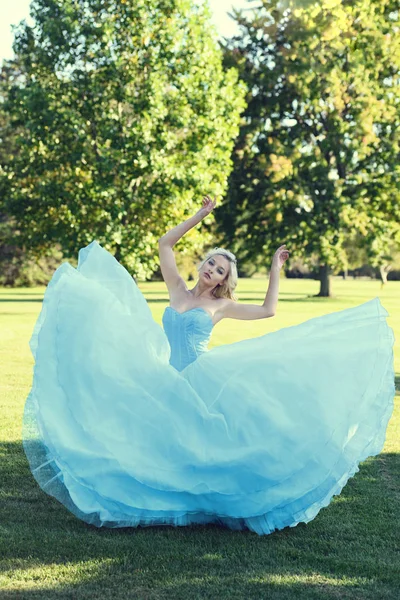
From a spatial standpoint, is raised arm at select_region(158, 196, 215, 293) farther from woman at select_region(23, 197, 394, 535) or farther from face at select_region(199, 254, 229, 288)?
woman at select_region(23, 197, 394, 535)

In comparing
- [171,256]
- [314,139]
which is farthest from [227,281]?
[314,139]

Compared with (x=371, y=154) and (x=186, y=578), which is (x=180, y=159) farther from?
(x=186, y=578)

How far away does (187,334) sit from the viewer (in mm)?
6391

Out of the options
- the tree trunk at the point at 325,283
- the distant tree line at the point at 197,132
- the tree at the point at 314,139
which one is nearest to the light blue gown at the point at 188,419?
the distant tree line at the point at 197,132

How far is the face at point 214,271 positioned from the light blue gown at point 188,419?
838mm

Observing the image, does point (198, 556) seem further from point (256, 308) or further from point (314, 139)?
point (314, 139)

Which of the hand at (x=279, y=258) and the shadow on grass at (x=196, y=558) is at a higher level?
the hand at (x=279, y=258)

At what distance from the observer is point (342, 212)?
40.3 metres

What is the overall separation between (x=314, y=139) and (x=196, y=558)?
39021 mm

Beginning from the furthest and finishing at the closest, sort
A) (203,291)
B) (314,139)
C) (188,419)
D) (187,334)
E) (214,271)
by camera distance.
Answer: (314,139) → (203,291) → (214,271) → (187,334) → (188,419)

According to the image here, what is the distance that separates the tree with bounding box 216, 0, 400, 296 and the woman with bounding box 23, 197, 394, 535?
113 ft

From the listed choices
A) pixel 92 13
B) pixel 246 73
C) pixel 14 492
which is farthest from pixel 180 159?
pixel 14 492

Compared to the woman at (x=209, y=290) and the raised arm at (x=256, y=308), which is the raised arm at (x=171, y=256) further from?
the raised arm at (x=256, y=308)

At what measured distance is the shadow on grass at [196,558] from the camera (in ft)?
15.0
